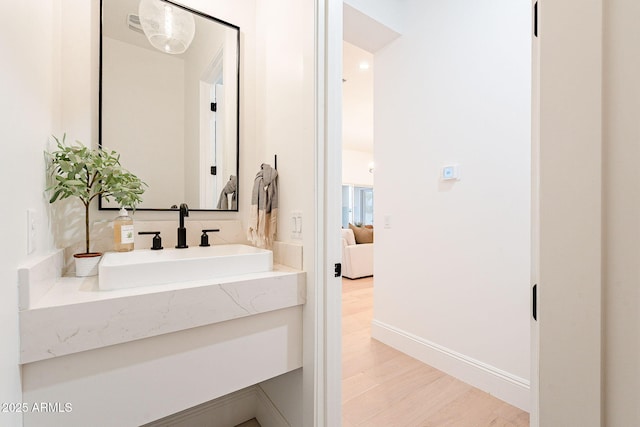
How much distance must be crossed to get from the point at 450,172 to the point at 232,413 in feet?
6.73

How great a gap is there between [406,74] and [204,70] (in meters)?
1.59

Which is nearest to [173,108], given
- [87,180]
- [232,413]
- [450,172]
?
[87,180]

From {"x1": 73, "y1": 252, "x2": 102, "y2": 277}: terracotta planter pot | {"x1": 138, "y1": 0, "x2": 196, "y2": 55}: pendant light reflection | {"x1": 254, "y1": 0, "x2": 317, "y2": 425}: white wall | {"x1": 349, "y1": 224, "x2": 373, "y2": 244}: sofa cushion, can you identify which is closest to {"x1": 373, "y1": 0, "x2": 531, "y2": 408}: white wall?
{"x1": 254, "y1": 0, "x2": 317, "y2": 425}: white wall

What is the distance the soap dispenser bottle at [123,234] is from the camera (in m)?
1.24

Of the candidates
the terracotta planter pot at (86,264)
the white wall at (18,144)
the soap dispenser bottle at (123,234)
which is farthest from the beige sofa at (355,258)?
the white wall at (18,144)

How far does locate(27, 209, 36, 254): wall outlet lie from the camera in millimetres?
822

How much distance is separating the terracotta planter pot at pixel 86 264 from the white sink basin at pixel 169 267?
4 centimetres

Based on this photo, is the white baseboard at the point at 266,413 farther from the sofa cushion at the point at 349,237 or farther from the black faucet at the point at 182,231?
the sofa cushion at the point at 349,237

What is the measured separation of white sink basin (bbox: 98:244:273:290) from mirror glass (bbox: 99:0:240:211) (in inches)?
11.5

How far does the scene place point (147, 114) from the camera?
1.47m

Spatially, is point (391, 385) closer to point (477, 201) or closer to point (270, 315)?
point (270, 315)

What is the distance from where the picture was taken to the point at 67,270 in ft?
3.84

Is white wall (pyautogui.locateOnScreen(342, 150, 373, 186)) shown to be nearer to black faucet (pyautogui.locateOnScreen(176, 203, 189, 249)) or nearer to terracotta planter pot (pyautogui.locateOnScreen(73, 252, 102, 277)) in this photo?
black faucet (pyautogui.locateOnScreen(176, 203, 189, 249))

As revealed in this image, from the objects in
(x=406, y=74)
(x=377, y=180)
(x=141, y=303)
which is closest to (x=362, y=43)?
(x=406, y=74)
